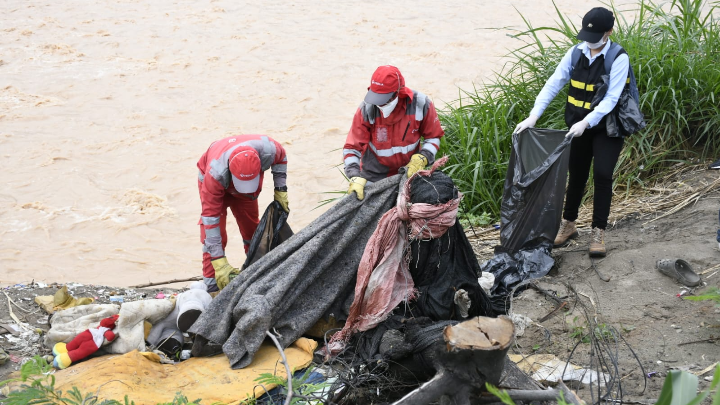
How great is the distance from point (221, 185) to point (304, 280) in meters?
0.86

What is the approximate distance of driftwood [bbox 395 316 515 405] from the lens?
213 centimetres

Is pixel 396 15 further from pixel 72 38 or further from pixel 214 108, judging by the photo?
pixel 72 38

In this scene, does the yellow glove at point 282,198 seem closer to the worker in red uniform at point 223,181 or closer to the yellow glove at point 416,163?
→ the worker in red uniform at point 223,181

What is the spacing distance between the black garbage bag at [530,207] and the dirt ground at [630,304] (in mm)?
138

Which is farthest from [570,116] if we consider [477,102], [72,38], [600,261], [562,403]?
[72,38]

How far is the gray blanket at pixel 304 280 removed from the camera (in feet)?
9.95

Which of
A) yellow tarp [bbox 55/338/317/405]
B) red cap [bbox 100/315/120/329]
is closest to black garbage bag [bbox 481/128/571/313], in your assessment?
yellow tarp [bbox 55/338/317/405]

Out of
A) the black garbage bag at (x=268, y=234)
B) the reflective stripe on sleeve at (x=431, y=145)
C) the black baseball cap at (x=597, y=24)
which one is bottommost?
the black garbage bag at (x=268, y=234)

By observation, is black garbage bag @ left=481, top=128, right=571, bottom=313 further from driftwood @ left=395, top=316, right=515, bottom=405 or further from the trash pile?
driftwood @ left=395, top=316, right=515, bottom=405

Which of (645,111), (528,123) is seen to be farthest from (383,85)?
(645,111)

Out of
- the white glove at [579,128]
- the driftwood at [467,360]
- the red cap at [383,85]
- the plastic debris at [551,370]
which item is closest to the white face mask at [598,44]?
the white glove at [579,128]

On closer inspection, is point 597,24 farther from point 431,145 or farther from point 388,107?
point 388,107

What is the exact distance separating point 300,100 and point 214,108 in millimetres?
1261

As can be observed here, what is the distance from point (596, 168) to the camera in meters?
3.75
